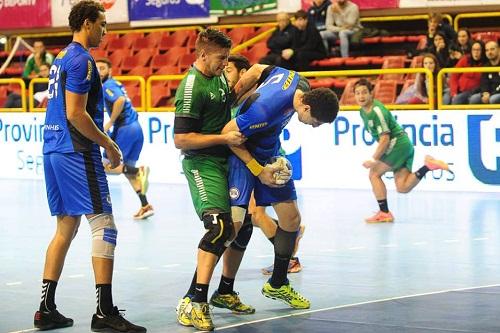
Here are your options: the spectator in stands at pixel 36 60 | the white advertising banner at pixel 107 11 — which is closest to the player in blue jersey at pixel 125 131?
the spectator in stands at pixel 36 60

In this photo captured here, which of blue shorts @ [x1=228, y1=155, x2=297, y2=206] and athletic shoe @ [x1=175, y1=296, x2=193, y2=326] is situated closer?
athletic shoe @ [x1=175, y1=296, x2=193, y2=326]

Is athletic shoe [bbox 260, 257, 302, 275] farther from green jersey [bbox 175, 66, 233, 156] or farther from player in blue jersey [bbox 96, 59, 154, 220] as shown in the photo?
player in blue jersey [bbox 96, 59, 154, 220]

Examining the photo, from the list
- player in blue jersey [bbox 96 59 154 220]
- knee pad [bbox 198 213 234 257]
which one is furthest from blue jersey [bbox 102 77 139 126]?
knee pad [bbox 198 213 234 257]

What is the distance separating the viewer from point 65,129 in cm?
748

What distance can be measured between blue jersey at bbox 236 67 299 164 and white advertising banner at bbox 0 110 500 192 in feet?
27.2

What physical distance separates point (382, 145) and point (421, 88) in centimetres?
352

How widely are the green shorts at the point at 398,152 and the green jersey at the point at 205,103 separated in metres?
6.20

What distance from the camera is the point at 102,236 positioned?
7.47m

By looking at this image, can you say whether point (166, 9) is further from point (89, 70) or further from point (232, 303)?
point (89, 70)

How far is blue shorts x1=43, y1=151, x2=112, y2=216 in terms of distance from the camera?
24.4 feet

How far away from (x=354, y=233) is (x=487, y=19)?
30.5 feet

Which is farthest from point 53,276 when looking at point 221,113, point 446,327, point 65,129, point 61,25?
point 61,25

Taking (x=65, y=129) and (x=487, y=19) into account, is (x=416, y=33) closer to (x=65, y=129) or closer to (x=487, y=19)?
(x=487, y=19)

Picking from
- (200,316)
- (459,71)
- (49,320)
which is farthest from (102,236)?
(459,71)
